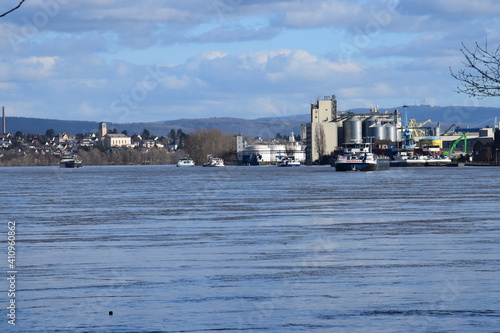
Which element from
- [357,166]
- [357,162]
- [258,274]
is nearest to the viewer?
[258,274]

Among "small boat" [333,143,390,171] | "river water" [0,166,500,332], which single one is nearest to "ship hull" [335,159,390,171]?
"small boat" [333,143,390,171]

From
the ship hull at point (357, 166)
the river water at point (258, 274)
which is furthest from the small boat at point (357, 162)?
the river water at point (258, 274)

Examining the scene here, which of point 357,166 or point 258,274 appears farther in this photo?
point 357,166

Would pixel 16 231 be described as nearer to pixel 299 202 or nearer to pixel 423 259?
pixel 423 259

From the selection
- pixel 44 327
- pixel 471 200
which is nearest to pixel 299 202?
pixel 471 200

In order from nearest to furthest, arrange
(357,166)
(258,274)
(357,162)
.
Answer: (258,274) → (357,162) → (357,166)

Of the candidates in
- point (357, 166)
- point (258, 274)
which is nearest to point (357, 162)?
point (357, 166)

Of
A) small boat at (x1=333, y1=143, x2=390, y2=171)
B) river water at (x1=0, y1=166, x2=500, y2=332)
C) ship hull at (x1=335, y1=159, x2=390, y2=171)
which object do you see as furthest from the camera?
small boat at (x1=333, y1=143, x2=390, y2=171)

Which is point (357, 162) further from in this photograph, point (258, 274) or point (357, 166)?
point (258, 274)

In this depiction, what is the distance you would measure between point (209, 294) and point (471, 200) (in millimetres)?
35546

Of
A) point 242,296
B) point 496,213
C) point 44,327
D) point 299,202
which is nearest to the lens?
point 44,327

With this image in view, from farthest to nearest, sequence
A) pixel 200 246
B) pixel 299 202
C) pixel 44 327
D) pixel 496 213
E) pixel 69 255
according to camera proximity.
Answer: pixel 299 202 → pixel 496 213 → pixel 200 246 → pixel 69 255 → pixel 44 327

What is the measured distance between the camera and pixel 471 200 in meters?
51.0

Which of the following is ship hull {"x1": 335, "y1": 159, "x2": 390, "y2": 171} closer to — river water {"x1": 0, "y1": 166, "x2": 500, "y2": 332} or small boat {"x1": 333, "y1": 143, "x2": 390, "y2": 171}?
small boat {"x1": 333, "y1": 143, "x2": 390, "y2": 171}
